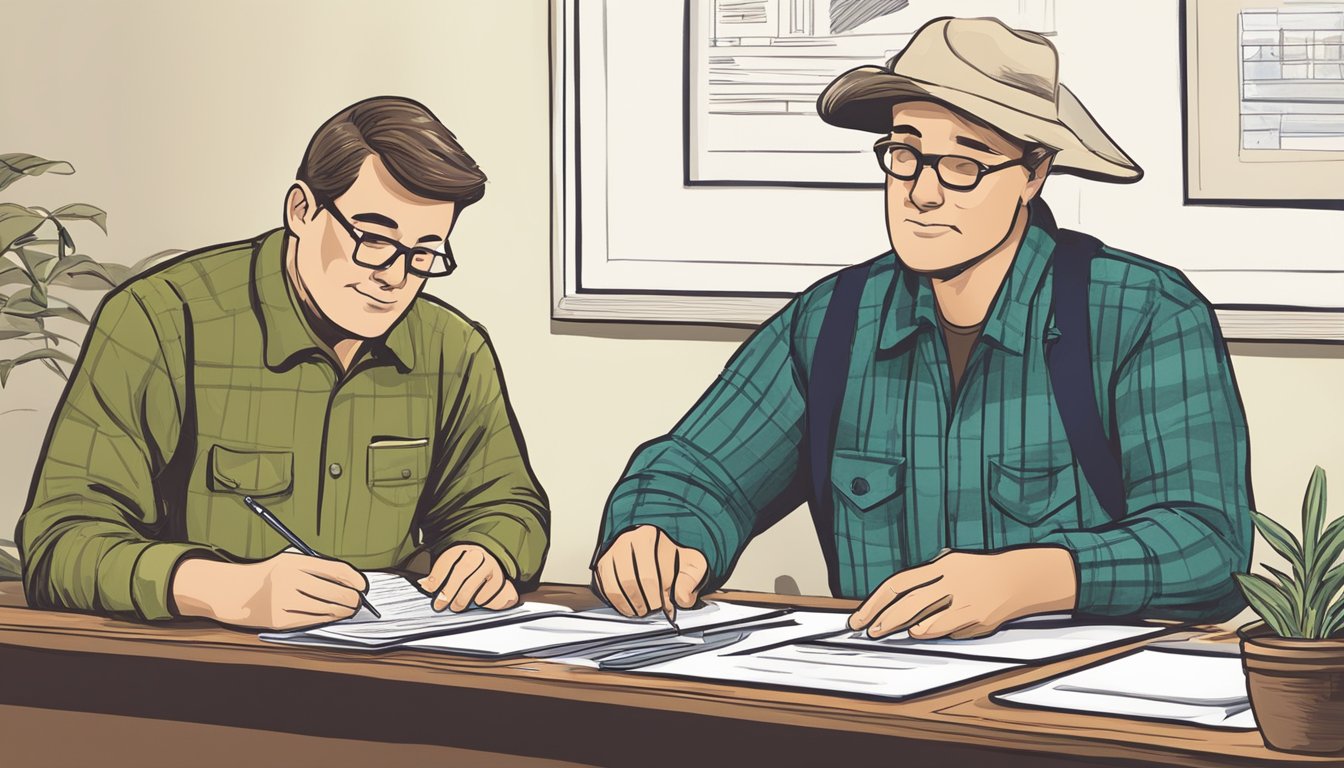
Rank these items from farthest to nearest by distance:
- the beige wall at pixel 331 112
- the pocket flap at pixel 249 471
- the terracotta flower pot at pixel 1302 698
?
the beige wall at pixel 331 112
the pocket flap at pixel 249 471
the terracotta flower pot at pixel 1302 698

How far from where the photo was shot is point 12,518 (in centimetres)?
279

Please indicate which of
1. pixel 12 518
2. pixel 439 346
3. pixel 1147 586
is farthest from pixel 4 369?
pixel 1147 586

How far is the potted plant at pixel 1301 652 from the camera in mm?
1082

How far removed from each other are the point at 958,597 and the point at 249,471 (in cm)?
112

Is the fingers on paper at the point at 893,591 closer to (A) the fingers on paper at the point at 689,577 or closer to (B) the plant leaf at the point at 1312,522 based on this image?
(A) the fingers on paper at the point at 689,577

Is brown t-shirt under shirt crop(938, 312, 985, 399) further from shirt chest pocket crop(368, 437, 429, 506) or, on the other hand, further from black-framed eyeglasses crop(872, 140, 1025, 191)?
shirt chest pocket crop(368, 437, 429, 506)

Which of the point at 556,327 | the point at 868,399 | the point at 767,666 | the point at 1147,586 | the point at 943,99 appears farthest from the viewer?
the point at 556,327

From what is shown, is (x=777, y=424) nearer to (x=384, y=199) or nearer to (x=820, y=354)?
(x=820, y=354)

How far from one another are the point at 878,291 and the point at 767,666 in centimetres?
84

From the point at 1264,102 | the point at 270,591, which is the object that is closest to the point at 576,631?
the point at 270,591

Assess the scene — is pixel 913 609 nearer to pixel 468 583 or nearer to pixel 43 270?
pixel 468 583

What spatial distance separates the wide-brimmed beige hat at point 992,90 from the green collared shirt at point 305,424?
27.6 inches

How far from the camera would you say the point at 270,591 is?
5.38ft

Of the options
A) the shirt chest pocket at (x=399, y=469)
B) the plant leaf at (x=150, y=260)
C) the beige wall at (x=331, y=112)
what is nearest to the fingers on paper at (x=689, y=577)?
the shirt chest pocket at (x=399, y=469)
